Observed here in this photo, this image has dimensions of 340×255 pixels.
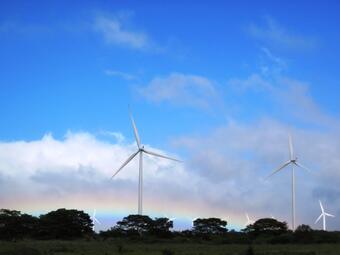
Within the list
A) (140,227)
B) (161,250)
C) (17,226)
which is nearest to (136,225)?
(140,227)

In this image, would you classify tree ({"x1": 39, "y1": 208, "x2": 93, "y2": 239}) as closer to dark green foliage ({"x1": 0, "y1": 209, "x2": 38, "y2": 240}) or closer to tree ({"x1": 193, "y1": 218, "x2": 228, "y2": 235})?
dark green foliage ({"x1": 0, "y1": 209, "x2": 38, "y2": 240})

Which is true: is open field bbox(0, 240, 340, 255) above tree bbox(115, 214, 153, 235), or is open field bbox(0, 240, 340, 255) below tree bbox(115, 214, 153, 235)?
below

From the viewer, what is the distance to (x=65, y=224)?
14100cm

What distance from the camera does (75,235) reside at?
141 metres

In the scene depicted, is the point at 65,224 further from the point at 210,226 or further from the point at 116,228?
the point at 210,226

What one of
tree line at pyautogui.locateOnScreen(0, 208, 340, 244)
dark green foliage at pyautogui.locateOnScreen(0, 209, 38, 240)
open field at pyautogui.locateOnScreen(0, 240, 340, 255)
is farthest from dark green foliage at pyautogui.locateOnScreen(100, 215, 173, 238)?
open field at pyautogui.locateOnScreen(0, 240, 340, 255)

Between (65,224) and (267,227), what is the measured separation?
1927 inches

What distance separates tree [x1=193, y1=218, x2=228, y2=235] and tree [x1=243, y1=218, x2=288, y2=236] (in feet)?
20.0

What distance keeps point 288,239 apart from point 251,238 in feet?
46.3

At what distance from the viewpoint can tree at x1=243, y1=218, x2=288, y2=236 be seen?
477 feet

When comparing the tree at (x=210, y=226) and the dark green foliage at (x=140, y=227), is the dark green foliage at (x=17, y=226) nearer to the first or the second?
the dark green foliage at (x=140, y=227)

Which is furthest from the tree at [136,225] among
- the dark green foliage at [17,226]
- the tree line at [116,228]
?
the dark green foliage at [17,226]

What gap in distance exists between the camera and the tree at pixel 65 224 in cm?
13950

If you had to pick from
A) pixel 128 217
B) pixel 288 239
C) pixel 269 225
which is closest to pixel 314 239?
pixel 288 239
